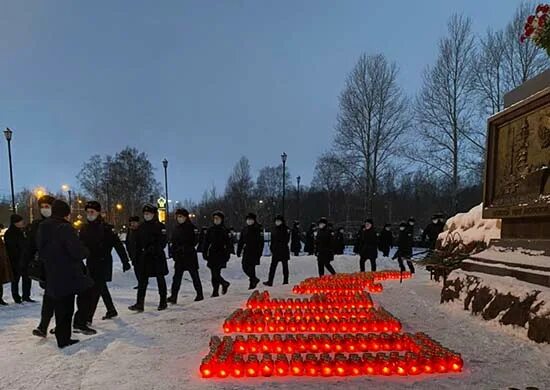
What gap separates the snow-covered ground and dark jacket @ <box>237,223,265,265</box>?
10.8 ft

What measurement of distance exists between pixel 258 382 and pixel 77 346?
281 cm

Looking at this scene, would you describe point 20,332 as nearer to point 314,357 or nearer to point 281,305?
point 281,305

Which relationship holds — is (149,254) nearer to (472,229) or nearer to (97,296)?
(97,296)

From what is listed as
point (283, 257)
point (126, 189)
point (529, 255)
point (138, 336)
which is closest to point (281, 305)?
point (138, 336)

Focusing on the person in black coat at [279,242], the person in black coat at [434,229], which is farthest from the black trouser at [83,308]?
the person in black coat at [434,229]

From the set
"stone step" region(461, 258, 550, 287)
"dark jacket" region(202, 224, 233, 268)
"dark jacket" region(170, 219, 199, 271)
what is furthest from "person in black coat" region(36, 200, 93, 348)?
"stone step" region(461, 258, 550, 287)

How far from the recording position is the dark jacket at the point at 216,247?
422 inches

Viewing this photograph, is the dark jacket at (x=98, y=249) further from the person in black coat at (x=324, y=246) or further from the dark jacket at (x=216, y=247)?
the person in black coat at (x=324, y=246)

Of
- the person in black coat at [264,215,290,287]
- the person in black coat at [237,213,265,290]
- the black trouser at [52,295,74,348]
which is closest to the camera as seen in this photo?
the black trouser at [52,295,74,348]

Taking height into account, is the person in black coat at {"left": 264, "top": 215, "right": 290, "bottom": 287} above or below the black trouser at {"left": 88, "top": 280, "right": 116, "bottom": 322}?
above

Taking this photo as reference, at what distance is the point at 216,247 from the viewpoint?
10.7m

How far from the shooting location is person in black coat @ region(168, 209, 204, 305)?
31.5ft

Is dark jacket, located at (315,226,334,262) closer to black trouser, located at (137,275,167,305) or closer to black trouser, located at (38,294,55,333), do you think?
black trouser, located at (137,275,167,305)

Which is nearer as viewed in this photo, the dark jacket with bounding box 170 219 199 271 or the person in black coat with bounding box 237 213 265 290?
the dark jacket with bounding box 170 219 199 271
